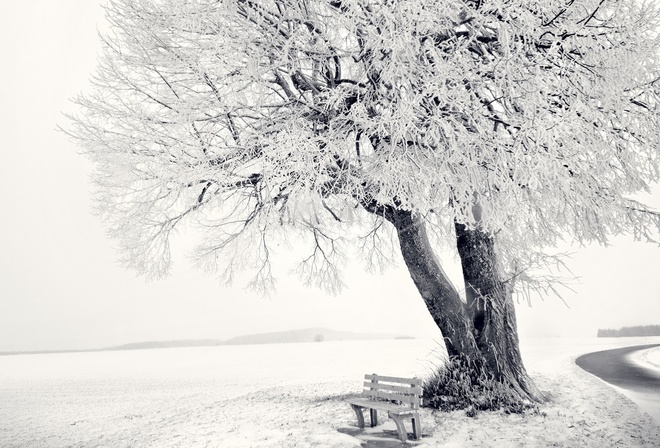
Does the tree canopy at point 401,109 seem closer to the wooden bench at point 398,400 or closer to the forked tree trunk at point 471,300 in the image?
the forked tree trunk at point 471,300

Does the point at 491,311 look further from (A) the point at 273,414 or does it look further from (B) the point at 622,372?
(B) the point at 622,372

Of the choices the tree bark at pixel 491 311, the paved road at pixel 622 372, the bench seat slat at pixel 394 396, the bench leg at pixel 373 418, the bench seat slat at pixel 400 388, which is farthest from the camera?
the paved road at pixel 622 372

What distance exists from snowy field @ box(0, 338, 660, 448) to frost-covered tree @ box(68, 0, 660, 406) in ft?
4.95

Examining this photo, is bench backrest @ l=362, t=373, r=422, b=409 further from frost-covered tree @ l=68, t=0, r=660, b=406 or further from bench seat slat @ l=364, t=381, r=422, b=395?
frost-covered tree @ l=68, t=0, r=660, b=406

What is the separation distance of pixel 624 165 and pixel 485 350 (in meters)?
4.12

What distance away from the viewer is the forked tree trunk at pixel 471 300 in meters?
9.82

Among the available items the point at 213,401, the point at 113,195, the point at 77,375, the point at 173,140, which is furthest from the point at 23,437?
the point at 77,375

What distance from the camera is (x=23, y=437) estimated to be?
10.4 metres

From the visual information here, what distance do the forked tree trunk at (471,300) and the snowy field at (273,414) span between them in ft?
3.79

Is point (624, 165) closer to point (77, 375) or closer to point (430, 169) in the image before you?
point (430, 169)

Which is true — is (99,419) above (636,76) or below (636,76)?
below

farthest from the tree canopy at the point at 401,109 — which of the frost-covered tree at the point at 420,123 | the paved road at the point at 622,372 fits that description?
the paved road at the point at 622,372

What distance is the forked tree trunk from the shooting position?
9820mm

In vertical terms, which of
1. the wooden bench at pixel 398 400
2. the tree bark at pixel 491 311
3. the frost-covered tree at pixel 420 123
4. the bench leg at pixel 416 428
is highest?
the frost-covered tree at pixel 420 123
